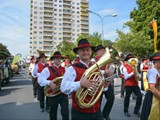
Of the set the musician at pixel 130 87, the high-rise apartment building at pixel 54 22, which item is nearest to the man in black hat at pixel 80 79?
the musician at pixel 130 87

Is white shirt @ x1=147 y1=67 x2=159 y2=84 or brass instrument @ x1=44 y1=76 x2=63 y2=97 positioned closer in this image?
white shirt @ x1=147 y1=67 x2=159 y2=84

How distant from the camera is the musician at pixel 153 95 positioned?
408cm

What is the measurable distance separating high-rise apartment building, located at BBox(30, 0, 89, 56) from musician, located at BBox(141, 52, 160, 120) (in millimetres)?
104370

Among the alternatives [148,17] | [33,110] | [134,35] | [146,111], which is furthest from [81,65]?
[148,17]

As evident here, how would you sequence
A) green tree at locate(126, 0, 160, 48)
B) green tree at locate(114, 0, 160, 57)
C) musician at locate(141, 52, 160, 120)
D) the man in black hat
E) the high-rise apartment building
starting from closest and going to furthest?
1. the man in black hat
2. musician at locate(141, 52, 160, 120)
3. green tree at locate(114, 0, 160, 57)
4. green tree at locate(126, 0, 160, 48)
5. the high-rise apartment building

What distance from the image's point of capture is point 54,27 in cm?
11788

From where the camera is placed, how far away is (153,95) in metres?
4.21

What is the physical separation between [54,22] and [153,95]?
116432mm

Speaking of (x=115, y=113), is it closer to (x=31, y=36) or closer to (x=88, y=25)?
(x=31, y=36)

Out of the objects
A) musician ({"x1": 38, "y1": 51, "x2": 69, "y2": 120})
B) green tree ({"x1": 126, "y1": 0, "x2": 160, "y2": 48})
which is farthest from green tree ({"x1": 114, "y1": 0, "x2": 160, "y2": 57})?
musician ({"x1": 38, "y1": 51, "x2": 69, "y2": 120})

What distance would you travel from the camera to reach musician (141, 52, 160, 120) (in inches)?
161

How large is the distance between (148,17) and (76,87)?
104 feet

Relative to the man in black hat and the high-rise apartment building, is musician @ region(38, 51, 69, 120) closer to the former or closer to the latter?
the man in black hat

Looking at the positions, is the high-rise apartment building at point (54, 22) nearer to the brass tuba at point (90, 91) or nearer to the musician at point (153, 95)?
the musician at point (153, 95)
